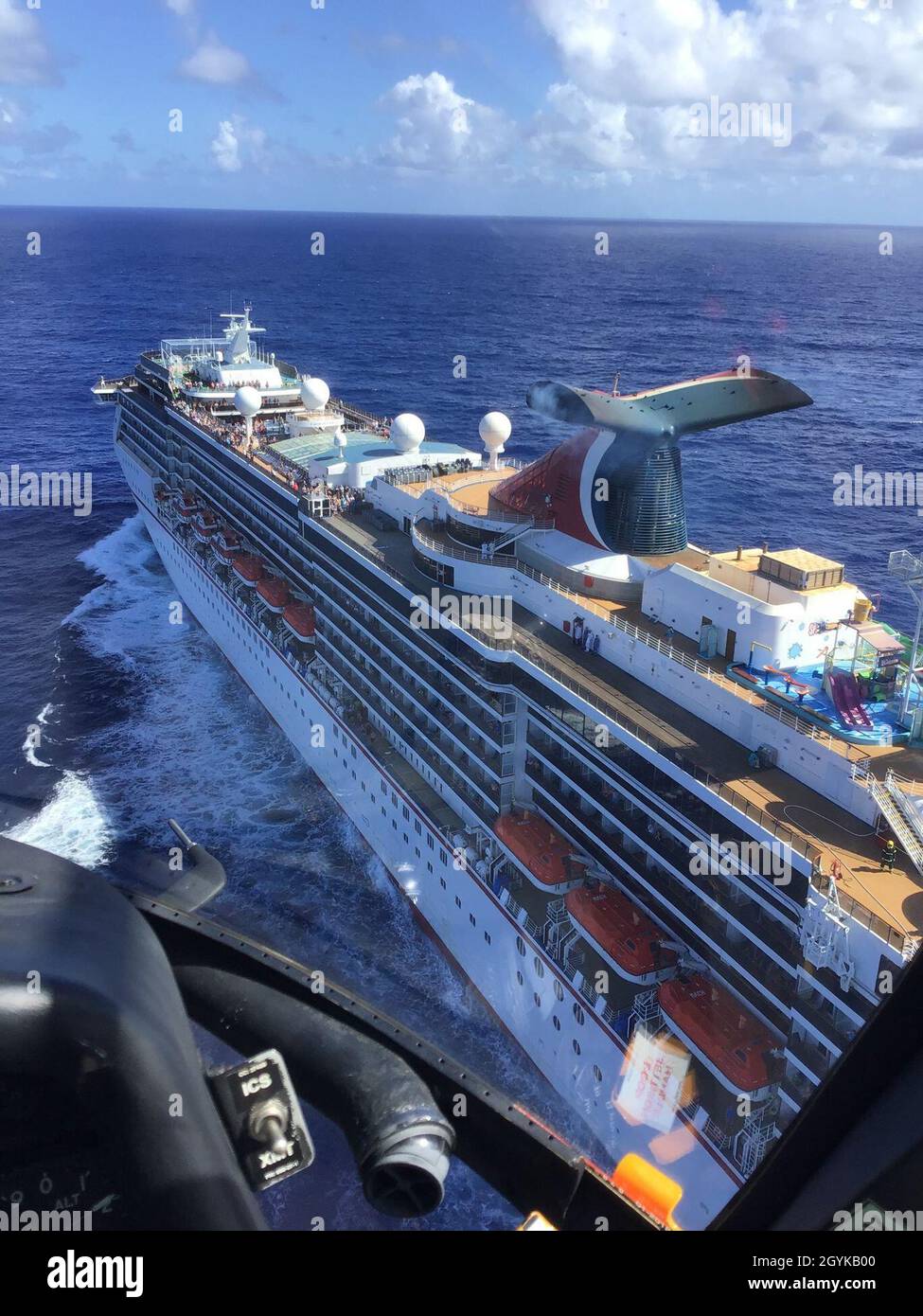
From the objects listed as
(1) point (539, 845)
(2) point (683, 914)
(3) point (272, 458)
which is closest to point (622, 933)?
(2) point (683, 914)

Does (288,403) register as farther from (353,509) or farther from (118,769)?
(118,769)

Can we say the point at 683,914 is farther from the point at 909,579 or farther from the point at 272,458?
the point at 272,458

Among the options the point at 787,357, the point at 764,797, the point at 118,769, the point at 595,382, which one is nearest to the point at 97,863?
the point at 118,769

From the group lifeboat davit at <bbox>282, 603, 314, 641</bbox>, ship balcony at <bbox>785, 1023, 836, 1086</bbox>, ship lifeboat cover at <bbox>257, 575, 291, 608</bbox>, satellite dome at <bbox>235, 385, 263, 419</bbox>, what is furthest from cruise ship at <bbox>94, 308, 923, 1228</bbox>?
satellite dome at <bbox>235, 385, 263, 419</bbox>

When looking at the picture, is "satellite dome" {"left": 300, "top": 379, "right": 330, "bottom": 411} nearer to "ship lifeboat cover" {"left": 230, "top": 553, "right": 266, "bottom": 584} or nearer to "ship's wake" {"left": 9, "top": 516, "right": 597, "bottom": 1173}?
"ship lifeboat cover" {"left": 230, "top": 553, "right": 266, "bottom": 584}

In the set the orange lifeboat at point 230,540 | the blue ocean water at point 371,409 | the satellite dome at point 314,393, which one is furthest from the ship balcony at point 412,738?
the satellite dome at point 314,393
